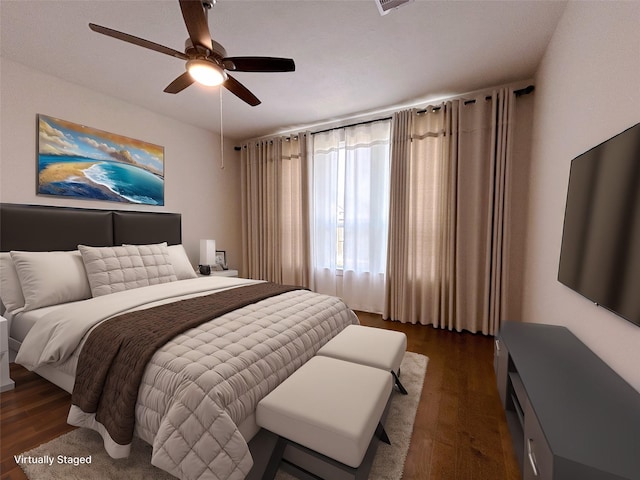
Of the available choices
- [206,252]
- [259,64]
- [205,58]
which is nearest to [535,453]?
[259,64]

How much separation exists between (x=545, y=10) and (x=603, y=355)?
84.7 inches

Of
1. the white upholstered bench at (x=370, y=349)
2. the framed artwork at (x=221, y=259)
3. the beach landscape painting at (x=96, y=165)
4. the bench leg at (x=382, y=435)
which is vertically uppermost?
the beach landscape painting at (x=96, y=165)

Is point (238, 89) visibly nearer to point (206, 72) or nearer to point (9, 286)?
point (206, 72)

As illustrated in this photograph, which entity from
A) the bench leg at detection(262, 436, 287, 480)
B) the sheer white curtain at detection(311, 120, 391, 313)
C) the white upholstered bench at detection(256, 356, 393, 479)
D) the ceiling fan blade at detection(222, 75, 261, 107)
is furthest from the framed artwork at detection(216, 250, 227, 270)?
the bench leg at detection(262, 436, 287, 480)

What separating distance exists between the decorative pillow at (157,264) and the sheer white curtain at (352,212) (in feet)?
6.38

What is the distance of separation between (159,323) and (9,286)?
155 centimetres

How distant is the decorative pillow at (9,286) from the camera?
6.95ft

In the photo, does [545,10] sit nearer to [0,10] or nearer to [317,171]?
[317,171]

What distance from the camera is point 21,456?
1.37 metres

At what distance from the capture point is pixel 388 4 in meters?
1.78

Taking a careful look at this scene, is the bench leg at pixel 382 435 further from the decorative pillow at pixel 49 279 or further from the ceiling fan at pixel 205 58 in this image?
the decorative pillow at pixel 49 279

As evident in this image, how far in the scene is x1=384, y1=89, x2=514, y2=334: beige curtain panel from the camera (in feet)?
9.41

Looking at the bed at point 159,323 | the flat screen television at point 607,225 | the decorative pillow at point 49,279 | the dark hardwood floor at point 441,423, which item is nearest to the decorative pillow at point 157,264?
the bed at point 159,323

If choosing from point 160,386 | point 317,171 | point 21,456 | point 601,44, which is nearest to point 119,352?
point 160,386
